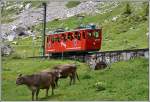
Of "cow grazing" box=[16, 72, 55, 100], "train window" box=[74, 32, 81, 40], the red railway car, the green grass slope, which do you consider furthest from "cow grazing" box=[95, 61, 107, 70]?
"train window" box=[74, 32, 81, 40]

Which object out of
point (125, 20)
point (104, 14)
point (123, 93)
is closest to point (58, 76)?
point (123, 93)

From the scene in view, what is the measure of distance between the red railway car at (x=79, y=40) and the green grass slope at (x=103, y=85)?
8.95 m

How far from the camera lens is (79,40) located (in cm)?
3841

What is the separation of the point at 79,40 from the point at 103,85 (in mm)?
15461

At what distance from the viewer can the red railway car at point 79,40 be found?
38062 mm

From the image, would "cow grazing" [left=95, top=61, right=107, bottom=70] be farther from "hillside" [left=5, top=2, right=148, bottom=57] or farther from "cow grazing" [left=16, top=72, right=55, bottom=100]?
"hillside" [left=5, top=2, right=148, bottom=57]

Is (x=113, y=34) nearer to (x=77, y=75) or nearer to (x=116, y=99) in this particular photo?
(x=77, y=75)

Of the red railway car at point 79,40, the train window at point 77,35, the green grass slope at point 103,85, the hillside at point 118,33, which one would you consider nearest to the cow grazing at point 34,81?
the green grass slope at point 103,85

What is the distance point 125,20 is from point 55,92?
56.0m

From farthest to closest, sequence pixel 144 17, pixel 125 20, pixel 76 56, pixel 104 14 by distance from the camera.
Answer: pixel 104 14, pixel 125 20, pixel 144 17, pixel 76 56

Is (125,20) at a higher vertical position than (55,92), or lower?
higher

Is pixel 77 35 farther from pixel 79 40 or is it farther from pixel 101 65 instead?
pixel 101 65

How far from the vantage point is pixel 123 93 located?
21641 mm

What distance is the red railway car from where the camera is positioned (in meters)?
38.1
